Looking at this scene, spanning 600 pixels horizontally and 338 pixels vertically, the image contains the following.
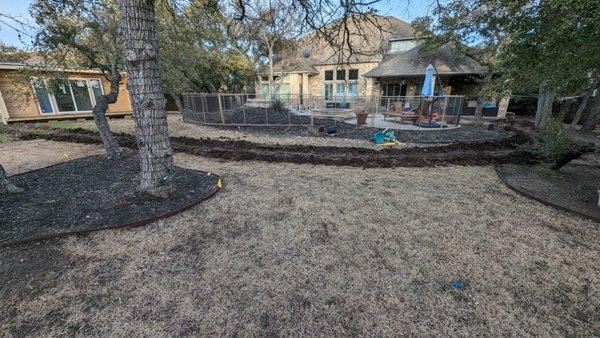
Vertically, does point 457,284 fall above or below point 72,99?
below

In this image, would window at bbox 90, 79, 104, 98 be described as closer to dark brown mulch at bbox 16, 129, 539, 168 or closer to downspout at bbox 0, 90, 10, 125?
downspout at bbox 0, 90, 10, 125

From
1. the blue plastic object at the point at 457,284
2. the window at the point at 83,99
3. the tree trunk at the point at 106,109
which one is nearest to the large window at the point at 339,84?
the window at the point at 83,99

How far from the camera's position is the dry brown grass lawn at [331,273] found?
79.3 inches

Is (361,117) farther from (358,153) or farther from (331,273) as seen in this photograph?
(331,273)

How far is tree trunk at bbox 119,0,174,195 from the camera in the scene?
3.25 meters

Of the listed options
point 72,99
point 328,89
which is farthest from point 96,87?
point 328,89

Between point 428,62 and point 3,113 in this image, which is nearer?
point 3,113

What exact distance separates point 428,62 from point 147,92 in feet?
60.4

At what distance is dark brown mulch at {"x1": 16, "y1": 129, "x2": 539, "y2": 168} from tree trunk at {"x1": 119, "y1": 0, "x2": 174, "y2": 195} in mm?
2862

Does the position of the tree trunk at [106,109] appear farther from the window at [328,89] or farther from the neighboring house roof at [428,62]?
the window at [328,89]

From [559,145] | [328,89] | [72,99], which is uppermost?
[328,89]

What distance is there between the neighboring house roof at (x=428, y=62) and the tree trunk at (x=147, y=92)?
1695cm

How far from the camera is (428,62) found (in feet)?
55.8

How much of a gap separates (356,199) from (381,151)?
3.62m
